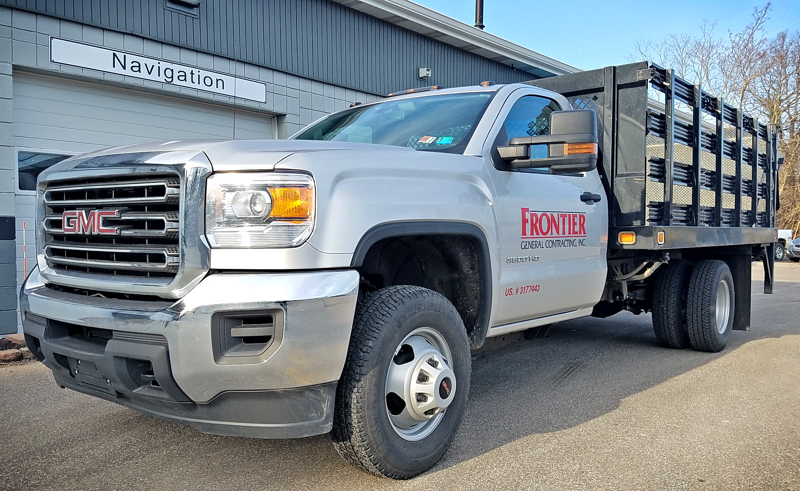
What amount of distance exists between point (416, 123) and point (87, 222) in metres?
1.99

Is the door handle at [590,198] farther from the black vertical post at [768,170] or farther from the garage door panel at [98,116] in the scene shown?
the garage door panel at [98,116]

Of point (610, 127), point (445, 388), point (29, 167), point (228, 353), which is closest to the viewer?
point (228, 353)

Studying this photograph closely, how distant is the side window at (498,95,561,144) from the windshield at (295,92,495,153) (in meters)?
0.20

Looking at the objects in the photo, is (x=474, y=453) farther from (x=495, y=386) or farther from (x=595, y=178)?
(x=595, y=178)

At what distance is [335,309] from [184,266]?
61 cm

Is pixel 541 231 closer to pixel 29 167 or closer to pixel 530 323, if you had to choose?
pixel 530 323

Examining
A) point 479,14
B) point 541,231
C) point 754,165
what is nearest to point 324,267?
point 541,231

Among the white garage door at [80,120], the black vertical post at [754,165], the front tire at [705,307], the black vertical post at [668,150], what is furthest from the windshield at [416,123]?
the black vertical post at [754,165]

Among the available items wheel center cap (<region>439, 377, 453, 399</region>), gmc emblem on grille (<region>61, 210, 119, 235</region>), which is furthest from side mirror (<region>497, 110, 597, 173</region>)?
gmc emblem on grille (<region>61, 210, 119, 235</region>)

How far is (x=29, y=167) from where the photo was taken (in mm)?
7801

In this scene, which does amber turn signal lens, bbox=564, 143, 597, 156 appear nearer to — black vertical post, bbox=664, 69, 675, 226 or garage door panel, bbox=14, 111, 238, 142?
black vertical post, bbox=664, 69, 675, 226

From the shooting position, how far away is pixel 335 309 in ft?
8.54

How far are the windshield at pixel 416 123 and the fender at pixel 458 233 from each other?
20.5 inches

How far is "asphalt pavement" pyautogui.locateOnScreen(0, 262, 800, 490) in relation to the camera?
306 centimetres
